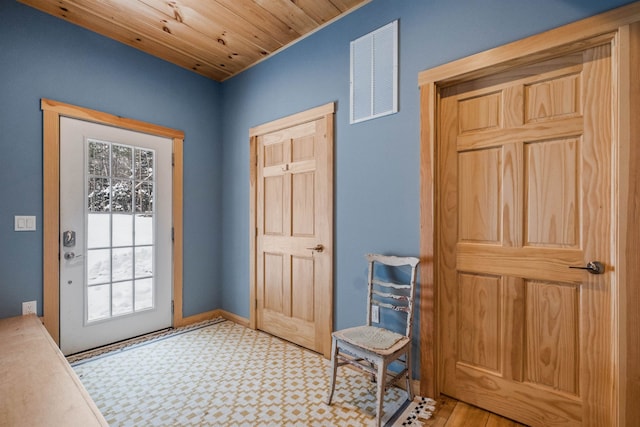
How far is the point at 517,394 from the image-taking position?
5.62 feet

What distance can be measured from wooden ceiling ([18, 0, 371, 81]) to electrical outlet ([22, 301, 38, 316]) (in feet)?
7.64

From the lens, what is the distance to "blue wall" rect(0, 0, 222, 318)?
2270 mm

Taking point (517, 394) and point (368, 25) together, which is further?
point (368, 25)

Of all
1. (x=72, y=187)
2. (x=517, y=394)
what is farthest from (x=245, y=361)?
(x=72, y=187)

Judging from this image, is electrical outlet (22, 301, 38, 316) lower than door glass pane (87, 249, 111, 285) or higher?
lower

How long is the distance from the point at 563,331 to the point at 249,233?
2669mm

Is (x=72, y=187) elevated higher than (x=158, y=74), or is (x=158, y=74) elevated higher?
(x=158, y=74)

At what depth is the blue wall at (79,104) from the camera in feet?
7.45

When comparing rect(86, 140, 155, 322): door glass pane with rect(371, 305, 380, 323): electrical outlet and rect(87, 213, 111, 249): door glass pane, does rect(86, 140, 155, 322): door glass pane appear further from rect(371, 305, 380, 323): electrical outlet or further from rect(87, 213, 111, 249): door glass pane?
rect(371, 305, 380, 323): electrical outlet

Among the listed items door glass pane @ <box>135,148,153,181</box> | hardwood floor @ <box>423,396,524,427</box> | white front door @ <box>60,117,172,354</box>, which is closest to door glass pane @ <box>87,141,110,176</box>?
white front door @ <box>60,117,172,354</box>

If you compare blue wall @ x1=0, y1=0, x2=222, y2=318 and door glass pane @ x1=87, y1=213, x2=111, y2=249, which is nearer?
blue wall @ x1=0, y1=0, x2=222, y2=318

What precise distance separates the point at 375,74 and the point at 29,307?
321 centimetres

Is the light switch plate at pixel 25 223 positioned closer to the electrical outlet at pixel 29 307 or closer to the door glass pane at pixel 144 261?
the electrical outlet at pixel 29 307

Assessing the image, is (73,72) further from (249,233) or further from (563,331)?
(563,331)
